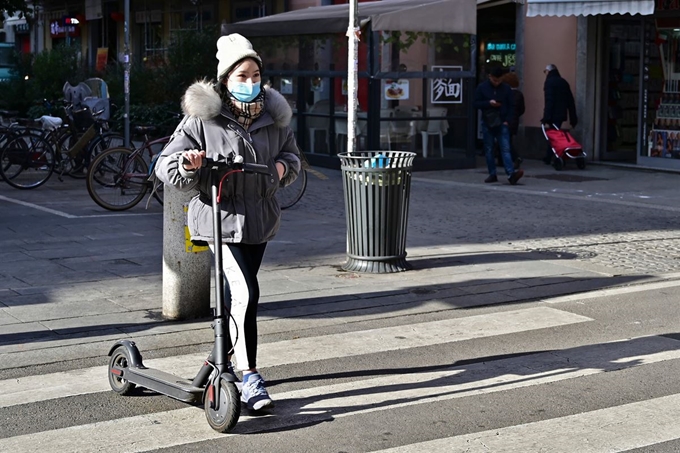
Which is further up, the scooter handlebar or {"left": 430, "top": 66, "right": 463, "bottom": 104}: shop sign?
{"left": 430, "top": 66, "right": 463, "bottom": 104}: shop sign

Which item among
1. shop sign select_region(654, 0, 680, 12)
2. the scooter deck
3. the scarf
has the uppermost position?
shop sign select_region(654, 0, 680, 12)

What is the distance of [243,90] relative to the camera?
17.4 feet

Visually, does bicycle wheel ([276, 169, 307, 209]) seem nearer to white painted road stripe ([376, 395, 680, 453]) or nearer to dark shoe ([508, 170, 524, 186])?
dark shoe ([508, 170, 524, 186])

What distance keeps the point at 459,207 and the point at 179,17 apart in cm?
2094

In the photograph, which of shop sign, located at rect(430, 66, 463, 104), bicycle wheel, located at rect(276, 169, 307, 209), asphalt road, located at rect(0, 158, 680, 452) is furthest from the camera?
shop sign, located at rect(430, 66, 463, 104)

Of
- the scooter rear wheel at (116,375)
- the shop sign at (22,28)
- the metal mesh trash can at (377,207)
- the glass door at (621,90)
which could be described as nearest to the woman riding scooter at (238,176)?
the scooter rear wheel at (116,375)

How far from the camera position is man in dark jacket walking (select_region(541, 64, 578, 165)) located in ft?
61.0

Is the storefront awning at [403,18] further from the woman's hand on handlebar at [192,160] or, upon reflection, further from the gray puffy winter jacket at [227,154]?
→ the woman's hand on handlebar at [192,160]

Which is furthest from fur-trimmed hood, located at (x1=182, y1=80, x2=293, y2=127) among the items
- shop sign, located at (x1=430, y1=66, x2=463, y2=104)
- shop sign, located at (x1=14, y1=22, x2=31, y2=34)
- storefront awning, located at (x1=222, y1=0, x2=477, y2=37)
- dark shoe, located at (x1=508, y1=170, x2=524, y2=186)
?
shop sign, located at (x1=14, y1=22, x2=31, y2=34)

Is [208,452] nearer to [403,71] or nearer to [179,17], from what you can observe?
[403,71]

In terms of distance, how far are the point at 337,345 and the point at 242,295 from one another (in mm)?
1686

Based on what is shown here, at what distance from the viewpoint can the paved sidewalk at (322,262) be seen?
740 centimetres

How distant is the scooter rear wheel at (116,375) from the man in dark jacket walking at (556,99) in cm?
1390

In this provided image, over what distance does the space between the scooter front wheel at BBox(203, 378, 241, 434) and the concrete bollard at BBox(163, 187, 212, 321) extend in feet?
7.86
